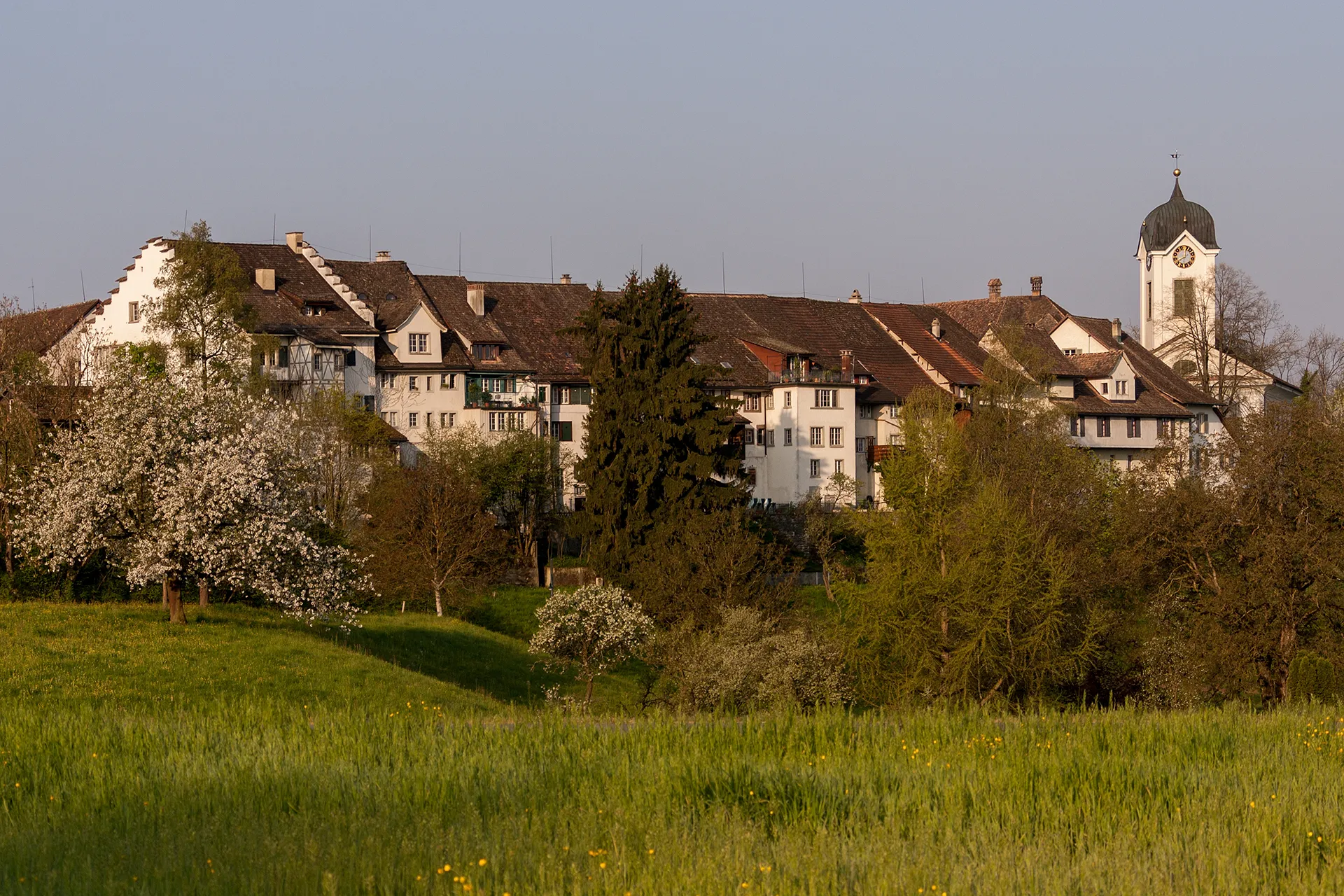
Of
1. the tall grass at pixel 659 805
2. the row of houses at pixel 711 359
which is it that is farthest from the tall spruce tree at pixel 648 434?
the tall grass at pixel 659 805

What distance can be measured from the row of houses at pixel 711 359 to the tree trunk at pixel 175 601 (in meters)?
28.6

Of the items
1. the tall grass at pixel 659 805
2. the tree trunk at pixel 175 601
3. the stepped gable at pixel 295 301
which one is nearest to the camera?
the tall grass at pixel 659 805

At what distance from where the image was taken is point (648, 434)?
68688 millimetres

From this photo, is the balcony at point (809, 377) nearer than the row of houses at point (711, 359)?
No

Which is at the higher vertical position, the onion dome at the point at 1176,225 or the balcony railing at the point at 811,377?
the onion dome at the point at 1176,225

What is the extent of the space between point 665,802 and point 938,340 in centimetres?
9815

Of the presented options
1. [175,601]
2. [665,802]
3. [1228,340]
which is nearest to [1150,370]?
[1228,340]

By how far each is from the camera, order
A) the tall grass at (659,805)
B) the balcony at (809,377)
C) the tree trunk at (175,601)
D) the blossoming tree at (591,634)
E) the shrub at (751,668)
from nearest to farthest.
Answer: the tall grass at (659,805)
the tree trunk at (175,601)
the shrub at (751,668)
the blossoming tree at (591,634)
the balcony at (809,377)

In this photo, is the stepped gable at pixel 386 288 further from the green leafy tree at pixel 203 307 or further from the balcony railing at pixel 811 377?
the balcony railing at pixel 811 377

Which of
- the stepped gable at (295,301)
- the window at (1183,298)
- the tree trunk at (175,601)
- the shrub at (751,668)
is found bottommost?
the shrub at (751,668)

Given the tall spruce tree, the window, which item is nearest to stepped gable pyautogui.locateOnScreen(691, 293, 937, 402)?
the window

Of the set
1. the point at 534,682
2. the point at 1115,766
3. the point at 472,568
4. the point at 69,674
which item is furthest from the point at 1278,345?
the point at 1115,766

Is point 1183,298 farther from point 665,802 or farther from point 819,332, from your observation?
point 665,802

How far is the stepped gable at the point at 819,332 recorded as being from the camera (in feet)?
325
